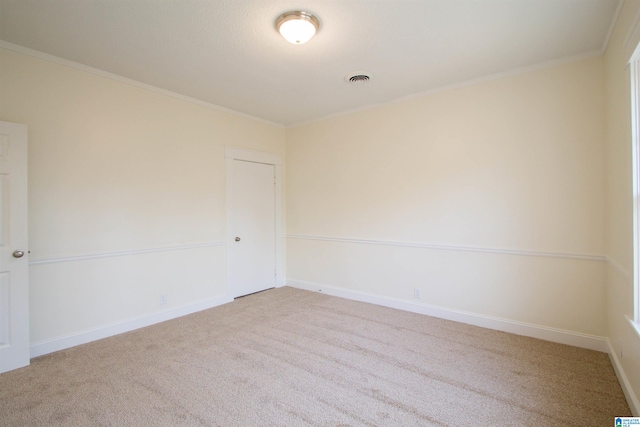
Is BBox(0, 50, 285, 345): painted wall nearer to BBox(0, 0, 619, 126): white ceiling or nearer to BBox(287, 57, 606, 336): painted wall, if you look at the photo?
BBox(0, 0, 619, 126): white ceiling

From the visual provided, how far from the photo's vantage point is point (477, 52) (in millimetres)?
2682

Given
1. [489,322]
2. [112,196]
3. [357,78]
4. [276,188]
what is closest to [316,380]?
[489,322]

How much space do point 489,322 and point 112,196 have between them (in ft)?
13.7

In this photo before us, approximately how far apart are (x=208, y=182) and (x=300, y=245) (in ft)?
5.76

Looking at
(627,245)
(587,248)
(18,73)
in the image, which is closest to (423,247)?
(587,248)

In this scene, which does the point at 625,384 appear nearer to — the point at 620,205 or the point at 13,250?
the point at 620,205

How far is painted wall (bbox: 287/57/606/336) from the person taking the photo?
2.74 meters

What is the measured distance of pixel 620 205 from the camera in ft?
7.13

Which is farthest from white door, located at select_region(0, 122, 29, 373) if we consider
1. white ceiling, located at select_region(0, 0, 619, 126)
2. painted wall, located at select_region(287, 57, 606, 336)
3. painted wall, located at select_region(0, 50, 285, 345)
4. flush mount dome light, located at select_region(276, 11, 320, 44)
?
painted wall, located at select_region(287, 57, 606, 336)

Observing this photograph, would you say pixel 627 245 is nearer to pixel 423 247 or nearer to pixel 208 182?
pixel 423 247

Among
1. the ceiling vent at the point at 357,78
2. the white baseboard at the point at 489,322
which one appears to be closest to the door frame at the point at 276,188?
the white baseboard at the point at 489,322

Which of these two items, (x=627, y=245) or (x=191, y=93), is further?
(x=191, y=93)

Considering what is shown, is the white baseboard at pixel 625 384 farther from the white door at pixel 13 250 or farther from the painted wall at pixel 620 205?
the white door at pixel 13 250

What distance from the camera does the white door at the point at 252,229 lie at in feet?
14.1
